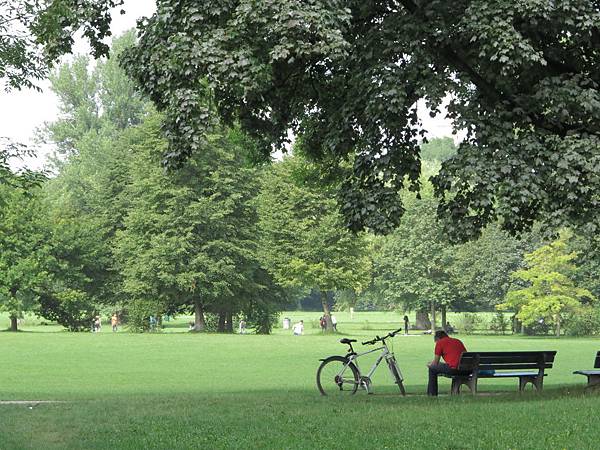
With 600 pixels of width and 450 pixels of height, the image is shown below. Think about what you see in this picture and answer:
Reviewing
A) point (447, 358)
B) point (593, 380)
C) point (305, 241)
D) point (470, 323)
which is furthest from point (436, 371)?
point (470, 323)

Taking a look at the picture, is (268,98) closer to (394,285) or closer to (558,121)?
(558,121)

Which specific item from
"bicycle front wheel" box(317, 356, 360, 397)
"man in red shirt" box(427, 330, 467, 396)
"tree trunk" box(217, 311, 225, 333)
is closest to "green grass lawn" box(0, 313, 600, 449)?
"man in red shirt" box(427, 330, 467, 396)

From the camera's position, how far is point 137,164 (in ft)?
217

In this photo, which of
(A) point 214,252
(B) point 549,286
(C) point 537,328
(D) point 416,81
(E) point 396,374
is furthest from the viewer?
(C) point 537,328

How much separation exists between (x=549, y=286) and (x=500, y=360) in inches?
2023

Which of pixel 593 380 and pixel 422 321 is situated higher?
pixel 422 321

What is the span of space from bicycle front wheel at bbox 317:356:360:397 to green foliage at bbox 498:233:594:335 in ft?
158

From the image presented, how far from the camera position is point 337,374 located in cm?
1800

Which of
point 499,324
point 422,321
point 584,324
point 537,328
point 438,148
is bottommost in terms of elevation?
point 537,328

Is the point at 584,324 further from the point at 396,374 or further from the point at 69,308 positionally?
the point at 396,374

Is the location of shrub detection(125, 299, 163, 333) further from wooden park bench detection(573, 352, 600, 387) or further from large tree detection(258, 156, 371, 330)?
wooden park bench detection(573, 352, 600, 387)

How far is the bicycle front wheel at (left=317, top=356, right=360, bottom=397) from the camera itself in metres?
17.7

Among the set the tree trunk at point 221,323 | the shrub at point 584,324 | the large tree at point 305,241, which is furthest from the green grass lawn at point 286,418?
the shrub at point 584,324

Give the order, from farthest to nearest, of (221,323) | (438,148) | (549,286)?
(438,148), (221,323), (549,286)
